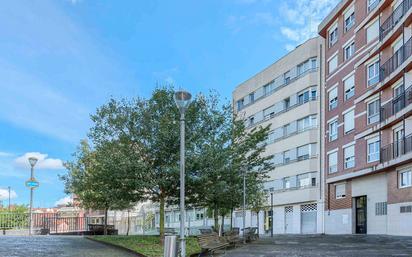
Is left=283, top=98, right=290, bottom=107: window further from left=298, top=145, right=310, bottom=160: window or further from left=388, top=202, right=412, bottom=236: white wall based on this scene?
left=388, top=202, right=412, bottom=236: white wall

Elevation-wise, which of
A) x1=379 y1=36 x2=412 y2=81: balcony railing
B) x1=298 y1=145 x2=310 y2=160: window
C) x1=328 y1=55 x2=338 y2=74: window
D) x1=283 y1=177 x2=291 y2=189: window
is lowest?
x1=283 y1=177 x2=291 y2=189: window

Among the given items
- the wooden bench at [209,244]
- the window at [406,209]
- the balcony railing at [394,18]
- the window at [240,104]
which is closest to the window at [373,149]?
the window at [406,209]

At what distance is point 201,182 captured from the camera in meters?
21.3

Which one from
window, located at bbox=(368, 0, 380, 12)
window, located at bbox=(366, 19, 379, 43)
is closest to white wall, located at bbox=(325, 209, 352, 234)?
window, located at bbox=(366, 19, 379, 43)

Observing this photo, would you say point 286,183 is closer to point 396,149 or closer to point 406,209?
point 396,149

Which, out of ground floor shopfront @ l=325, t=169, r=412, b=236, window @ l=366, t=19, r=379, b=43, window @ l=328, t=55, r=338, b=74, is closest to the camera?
ground floor shopfront @ l=325, t=169, r=412, b=236

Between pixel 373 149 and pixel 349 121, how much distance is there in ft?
15.2

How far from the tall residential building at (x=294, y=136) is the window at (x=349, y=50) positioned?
5532 millimetres

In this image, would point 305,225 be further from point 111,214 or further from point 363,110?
point 111,214

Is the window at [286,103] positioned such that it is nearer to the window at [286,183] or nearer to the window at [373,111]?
the window at [286,183]

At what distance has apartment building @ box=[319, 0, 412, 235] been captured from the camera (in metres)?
32.4

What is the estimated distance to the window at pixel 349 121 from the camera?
40266mm

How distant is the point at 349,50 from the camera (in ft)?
139

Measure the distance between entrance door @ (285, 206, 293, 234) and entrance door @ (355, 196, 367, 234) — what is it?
479 inches
